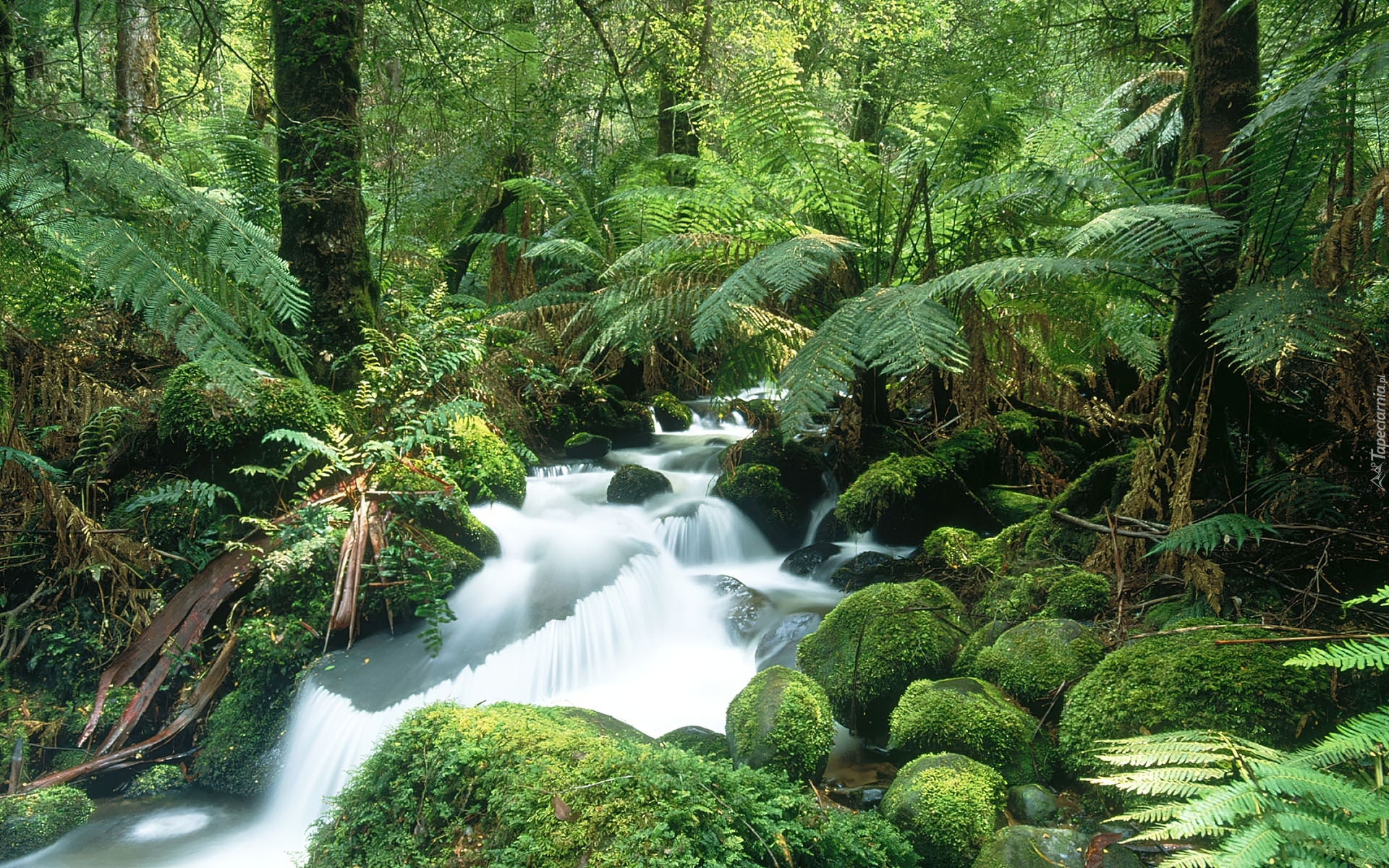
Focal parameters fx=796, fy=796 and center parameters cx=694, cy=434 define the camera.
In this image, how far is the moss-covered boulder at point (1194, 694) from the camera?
2184mm

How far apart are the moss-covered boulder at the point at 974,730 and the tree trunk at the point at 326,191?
11.7 feet

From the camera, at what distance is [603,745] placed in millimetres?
2146

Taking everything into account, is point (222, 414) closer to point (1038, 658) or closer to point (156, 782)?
point (156, 782)

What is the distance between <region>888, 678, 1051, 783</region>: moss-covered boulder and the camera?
8.61 feet

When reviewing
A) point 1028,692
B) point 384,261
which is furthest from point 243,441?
point 1028,692

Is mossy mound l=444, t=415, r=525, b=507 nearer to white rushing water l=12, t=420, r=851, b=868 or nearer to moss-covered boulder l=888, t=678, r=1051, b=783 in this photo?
white rushing water l=12, t=420, r=851, b=868

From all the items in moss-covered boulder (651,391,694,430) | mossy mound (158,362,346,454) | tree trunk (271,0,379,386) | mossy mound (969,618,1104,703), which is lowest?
mossy mound (969,618,1104,703)

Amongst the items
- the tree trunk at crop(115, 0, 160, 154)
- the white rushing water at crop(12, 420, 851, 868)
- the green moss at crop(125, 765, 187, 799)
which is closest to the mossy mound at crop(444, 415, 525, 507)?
→ the white rushing water at crop(12, 420, 851, 868)

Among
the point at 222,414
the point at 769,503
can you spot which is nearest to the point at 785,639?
the point at 769,503

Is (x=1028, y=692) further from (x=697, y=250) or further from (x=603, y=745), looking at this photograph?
(x=697, y=250)

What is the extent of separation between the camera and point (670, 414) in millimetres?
7668

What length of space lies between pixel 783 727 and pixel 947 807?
1.94 ft

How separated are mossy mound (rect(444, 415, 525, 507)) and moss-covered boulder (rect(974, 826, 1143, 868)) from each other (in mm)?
3468

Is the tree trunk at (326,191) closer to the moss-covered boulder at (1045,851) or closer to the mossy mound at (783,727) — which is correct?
the mossy mound at (783,727)
